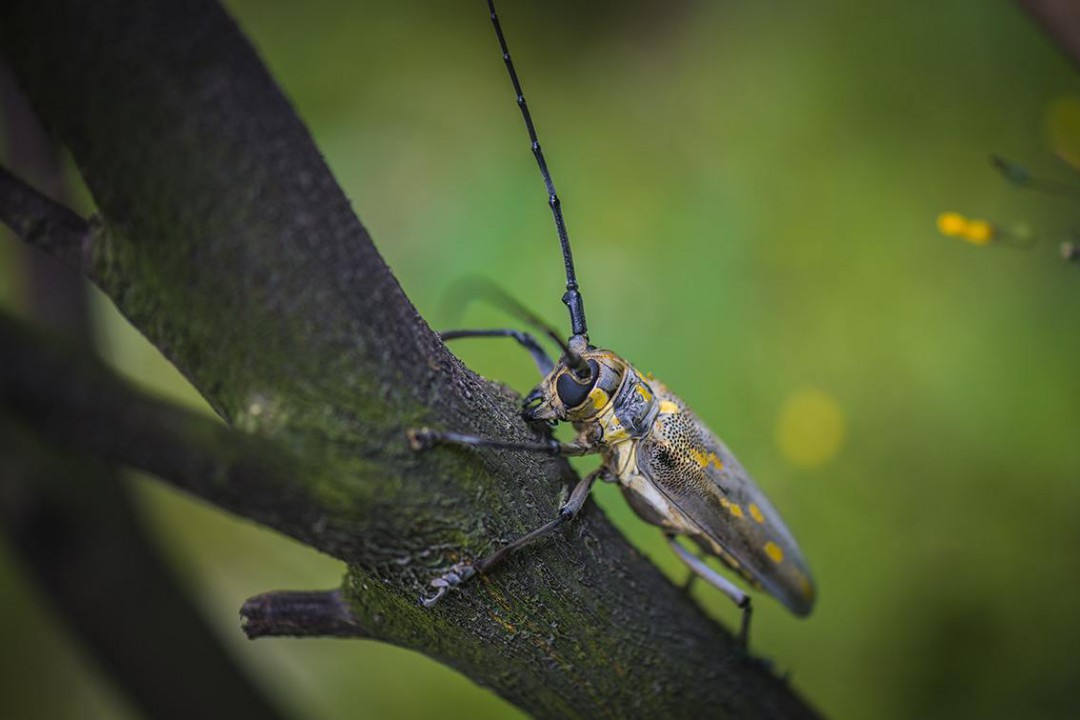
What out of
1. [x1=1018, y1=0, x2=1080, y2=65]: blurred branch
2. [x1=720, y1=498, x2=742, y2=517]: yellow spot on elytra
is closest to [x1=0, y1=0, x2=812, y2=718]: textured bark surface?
[x1=720, y1=498, x2=742, y2=517]: yellow spot on elytra

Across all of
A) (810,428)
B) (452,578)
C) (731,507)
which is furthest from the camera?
(810,428)

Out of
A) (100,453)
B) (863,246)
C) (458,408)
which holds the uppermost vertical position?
(863,246)

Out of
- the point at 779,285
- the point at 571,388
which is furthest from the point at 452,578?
the point at 779,285

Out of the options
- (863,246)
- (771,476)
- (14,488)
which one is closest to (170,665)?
(14,488)

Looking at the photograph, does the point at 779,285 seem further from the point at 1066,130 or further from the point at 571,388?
the point at 571,388

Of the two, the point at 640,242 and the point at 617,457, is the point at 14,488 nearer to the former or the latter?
the point at 617,457

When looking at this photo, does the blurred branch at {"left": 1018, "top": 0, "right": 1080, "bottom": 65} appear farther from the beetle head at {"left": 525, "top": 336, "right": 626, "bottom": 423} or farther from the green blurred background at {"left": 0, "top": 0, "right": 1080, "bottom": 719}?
the green blurred background at {"left": 0, "top": 0, "right": 1080, "bottom": 719}
